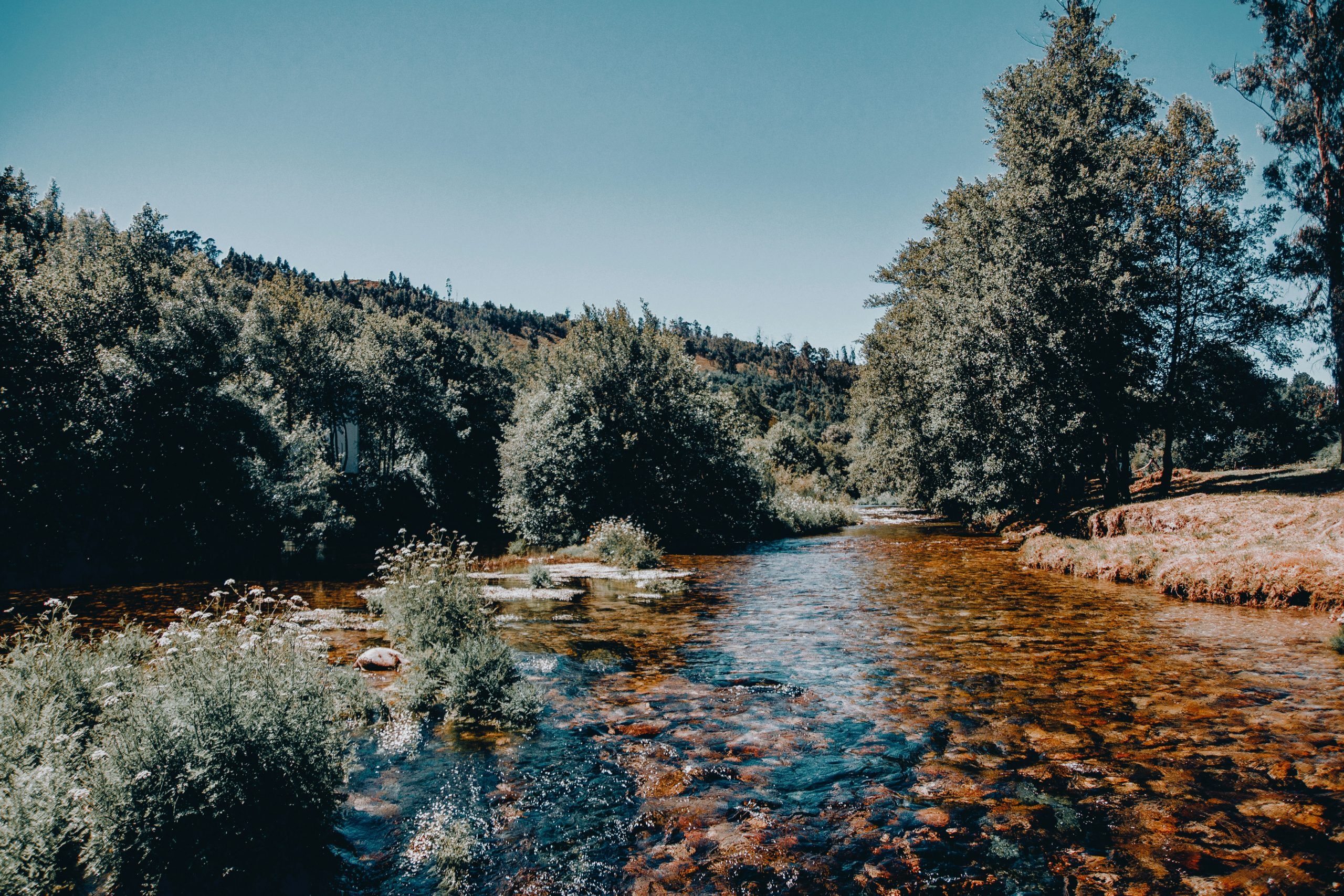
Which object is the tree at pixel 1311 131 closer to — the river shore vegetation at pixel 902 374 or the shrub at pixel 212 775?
the river shore vegetation at pixel 902 374

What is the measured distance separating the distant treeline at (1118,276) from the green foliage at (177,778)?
914 inches

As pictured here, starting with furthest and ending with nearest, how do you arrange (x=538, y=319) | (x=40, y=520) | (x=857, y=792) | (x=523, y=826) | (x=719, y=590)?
(x=538, y=319)
(x=40, y=520)
(x=719, y=590)
(x=857, y=792)
(x=523, y=826)

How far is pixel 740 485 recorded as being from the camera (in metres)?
34.8

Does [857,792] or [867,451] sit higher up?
[867,451]

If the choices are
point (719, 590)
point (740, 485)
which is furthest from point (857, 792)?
point (740, 485)

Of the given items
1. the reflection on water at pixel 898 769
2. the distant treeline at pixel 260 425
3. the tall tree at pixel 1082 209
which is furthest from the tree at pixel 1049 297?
the distant treeline at pixel 260 425

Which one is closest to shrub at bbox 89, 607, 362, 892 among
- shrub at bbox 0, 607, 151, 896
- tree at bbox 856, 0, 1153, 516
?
shrub at bbox 0, 607, 151, 896

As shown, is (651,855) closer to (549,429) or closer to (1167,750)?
(1167,750)

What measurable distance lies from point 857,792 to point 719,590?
1193cm

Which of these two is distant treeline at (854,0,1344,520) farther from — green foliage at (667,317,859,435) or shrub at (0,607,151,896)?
green foliage at (667,317,859,435)

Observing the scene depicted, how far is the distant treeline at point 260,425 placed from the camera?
20.8m

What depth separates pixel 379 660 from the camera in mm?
9500

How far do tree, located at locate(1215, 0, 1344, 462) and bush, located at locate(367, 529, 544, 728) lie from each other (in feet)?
96.3

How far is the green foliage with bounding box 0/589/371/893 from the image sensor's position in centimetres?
390
